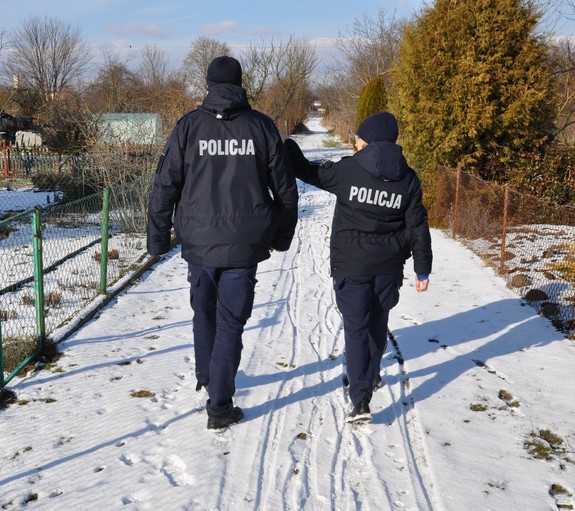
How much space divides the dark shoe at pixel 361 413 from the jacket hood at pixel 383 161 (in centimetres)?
129

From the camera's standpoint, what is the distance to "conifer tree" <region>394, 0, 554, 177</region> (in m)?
10.0

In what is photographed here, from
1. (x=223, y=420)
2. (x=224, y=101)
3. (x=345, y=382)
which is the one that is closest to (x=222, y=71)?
(x=224, y=101)

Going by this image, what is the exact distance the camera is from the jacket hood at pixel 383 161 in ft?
10.5

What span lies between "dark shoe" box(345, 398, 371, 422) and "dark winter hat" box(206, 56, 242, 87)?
1.91 metres

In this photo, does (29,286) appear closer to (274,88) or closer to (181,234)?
(181,234)

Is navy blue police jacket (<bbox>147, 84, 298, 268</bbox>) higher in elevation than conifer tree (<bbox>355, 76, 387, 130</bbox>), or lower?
lower

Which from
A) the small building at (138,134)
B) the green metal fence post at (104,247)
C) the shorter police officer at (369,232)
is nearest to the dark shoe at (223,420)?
the shorter police officer at (369,232)

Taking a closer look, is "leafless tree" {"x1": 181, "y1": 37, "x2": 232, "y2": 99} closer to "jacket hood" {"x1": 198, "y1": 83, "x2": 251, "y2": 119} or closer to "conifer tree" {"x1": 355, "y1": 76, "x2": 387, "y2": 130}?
"conifer tree" {"x1": 355, "y1": 76, "x2": 387, "y2": 130}

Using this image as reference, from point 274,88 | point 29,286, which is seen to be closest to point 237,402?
point 29,286

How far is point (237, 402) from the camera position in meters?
3.57

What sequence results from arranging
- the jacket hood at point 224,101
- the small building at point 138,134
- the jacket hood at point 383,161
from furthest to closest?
the small building at point 138,134 → the jacket hood at point 383,161 → the jacket hood at point 224,101

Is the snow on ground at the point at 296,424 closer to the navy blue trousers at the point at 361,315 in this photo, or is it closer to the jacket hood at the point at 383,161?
the navy blue trousers at the point at 361,315

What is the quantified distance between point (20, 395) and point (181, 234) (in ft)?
5.10

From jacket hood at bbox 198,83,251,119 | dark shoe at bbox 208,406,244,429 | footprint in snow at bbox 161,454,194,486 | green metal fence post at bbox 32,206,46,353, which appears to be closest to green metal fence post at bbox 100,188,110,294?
green metal fence post at bbox 32,206,46,353
